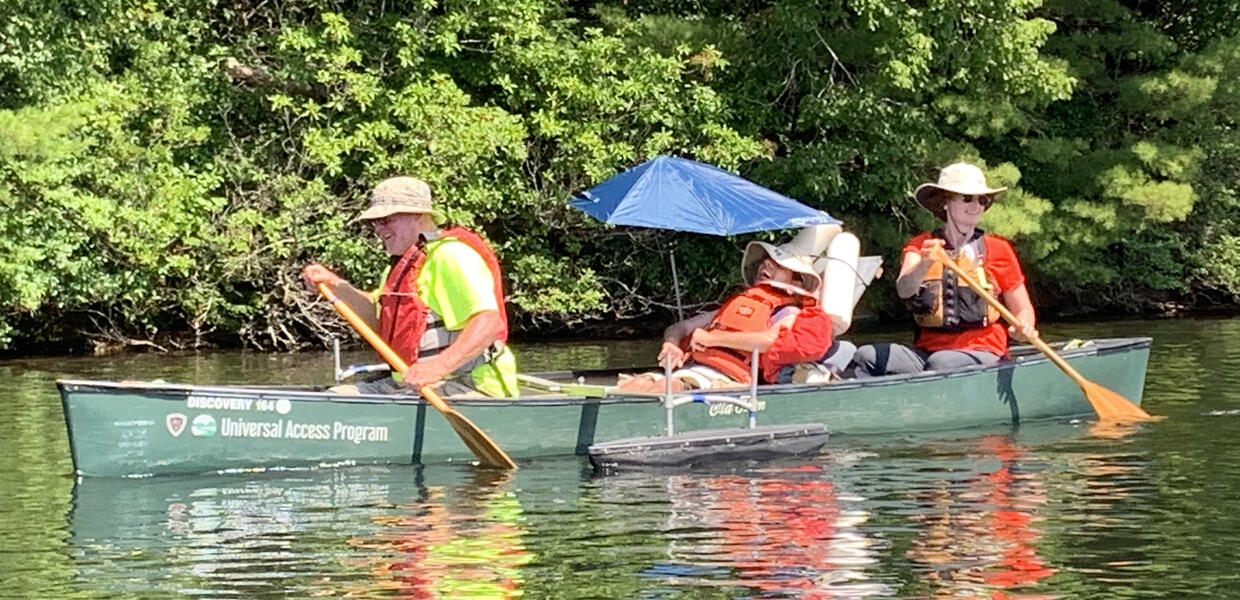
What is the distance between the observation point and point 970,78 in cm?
2378

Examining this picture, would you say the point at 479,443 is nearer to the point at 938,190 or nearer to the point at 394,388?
the point at 394,388

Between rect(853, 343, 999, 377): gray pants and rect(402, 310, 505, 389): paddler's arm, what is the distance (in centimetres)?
325

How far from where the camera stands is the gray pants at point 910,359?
44.2ft

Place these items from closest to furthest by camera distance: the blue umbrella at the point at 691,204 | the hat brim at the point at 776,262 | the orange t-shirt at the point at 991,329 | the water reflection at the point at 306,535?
1. the water reflection at the point at 306,535
2. the hat brim at the point at 776,262
3. the orange t-shirt at the point at 991,329
4. the blue umbrella at the point at 691,204

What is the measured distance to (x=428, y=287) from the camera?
11.4 m

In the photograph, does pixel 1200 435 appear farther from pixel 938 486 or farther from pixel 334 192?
pixel 334 192

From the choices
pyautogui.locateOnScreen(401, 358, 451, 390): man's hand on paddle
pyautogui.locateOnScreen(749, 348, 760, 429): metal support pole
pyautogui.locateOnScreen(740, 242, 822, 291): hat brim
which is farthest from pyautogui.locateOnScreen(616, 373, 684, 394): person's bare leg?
pyautogui.locateOnScreen(401, 358, 451, 390): man's hand on paddle

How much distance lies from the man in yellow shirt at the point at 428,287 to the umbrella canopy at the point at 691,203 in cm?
355

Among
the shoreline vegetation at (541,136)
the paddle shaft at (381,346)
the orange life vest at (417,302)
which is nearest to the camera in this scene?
the paddle shaft at (381,346)

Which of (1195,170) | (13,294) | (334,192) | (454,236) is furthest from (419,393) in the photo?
(1195,170)

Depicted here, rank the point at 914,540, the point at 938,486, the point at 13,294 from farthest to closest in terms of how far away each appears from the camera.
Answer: the point at 13,294 < the point at 938,486 < the point at 914,540

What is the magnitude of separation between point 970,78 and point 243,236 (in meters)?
7.97

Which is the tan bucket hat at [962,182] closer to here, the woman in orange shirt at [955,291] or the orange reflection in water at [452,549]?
the woman in orange shirt at [955,291]

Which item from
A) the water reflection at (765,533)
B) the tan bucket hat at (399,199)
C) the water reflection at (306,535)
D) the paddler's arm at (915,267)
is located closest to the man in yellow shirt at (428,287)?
the tan bucket hat at (399,199)
